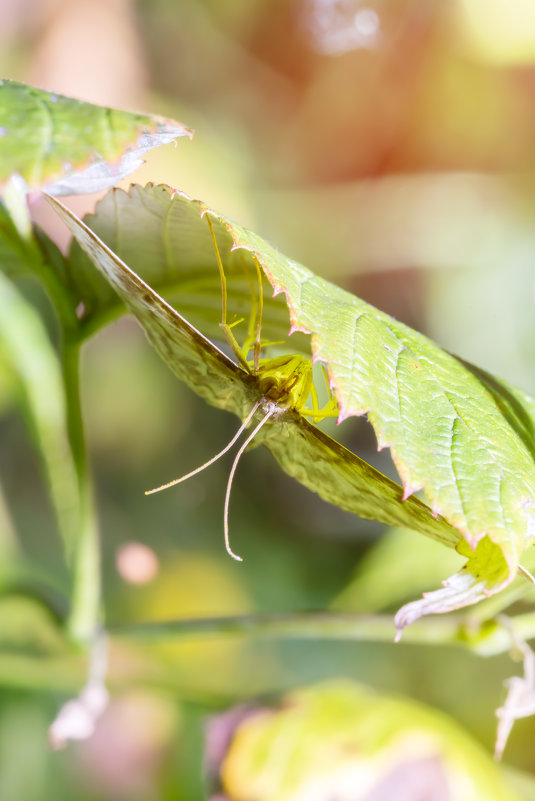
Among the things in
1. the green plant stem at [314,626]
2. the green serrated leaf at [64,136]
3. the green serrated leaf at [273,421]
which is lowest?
the green plant stem at [314,626]

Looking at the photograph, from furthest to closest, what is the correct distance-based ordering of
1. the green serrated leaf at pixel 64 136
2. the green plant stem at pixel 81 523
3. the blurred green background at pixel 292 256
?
1. the blurred green background at pixel 292 256
2. the green plant stem at pixel 81 523
3. the green serrated leaf at pixel 64 136

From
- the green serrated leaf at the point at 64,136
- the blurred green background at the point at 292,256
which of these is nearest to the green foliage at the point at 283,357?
the green serrated leaf at the point at 64,136

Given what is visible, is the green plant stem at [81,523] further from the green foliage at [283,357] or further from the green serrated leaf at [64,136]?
the green serrated leaf at [64,136]

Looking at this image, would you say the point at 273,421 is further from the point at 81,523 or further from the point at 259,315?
the point at 81,523

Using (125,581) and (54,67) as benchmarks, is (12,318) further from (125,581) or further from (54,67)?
(54,67)

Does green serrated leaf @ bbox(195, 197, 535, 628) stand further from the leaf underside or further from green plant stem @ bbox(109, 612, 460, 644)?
green plant stem @ bbox(109, 612, 460, 644)

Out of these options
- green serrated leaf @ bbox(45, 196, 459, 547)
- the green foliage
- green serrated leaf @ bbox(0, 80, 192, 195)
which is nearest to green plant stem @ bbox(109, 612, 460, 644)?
the green foliage

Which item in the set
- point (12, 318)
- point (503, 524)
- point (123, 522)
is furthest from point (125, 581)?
point (503, 524)
